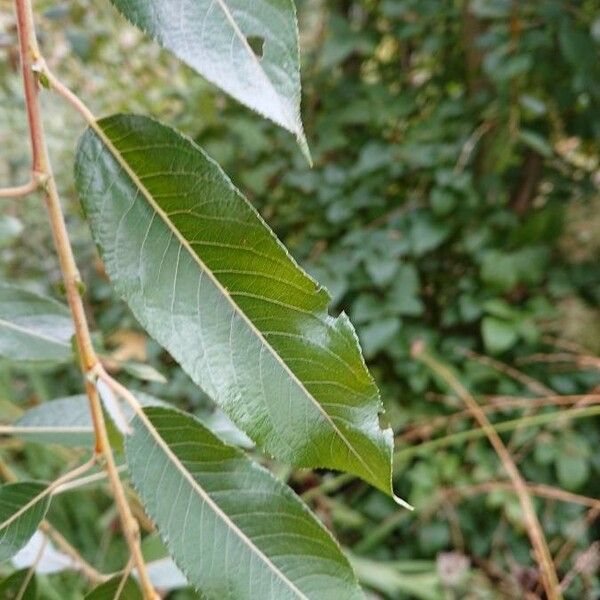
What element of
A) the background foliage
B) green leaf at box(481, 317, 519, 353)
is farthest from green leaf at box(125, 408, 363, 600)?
green leaf at box(481, 317, 519, 353)

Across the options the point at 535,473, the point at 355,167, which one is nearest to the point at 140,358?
the point at 355,167

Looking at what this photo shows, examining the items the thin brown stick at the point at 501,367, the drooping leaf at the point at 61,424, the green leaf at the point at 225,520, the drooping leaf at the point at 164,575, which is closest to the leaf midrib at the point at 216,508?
the green leaf at the point at 225,520

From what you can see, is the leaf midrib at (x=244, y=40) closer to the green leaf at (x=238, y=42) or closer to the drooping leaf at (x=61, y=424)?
the green leaf at (x=238, y=42)

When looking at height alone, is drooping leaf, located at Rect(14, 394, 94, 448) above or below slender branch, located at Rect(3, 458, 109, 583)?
above

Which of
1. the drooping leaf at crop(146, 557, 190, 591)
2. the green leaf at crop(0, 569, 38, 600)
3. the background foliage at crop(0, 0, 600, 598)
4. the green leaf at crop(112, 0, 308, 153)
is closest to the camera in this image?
the green leaf at crop(112, 0, 308, 153)

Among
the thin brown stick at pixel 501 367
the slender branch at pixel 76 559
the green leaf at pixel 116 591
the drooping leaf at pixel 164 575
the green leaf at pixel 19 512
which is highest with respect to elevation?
the green leaf at pixel 19 512

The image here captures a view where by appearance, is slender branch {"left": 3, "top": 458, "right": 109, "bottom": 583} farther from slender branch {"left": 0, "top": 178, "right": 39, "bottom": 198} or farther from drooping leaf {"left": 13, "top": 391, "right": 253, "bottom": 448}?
slender branch {"left": 0, "top": 178, "right": 39, "bottom": 198}

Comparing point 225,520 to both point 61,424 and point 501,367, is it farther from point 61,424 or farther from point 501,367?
point 501,367
